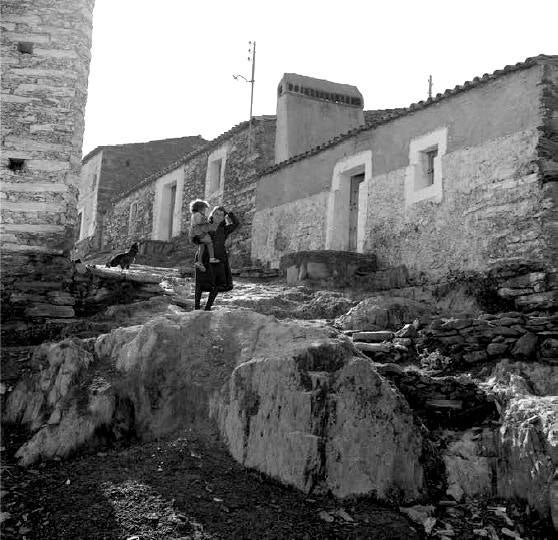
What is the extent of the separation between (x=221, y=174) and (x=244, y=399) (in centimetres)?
1465

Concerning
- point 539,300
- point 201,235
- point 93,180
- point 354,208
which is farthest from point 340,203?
point 93,180

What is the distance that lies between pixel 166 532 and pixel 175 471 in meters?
0.70

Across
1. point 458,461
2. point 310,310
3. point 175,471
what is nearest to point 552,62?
point 310,310

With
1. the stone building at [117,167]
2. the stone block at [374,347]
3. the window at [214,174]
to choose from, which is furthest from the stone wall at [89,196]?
the stone block at [374,347]

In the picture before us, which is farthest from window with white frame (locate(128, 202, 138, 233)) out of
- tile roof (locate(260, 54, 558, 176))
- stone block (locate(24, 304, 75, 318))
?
stone block (locate(24, 304, 75, 318))

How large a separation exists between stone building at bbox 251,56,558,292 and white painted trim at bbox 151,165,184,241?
6605mm

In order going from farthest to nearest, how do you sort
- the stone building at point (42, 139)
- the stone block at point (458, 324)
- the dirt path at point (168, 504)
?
the stone building at point (42, 139) → the stone block at point (458, 324) → the dirt path at point (168, 504)

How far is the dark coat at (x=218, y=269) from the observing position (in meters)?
8.57

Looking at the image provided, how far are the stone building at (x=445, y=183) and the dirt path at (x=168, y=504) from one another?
20.1ft

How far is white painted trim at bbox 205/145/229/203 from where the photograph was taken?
19.9m

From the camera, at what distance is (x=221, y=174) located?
2008 centimetres

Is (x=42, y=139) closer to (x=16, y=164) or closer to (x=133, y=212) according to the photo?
(x=16, y=164)

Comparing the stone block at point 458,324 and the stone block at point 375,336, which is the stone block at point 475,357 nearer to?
the stone block at point 458,324

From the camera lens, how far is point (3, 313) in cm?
909
